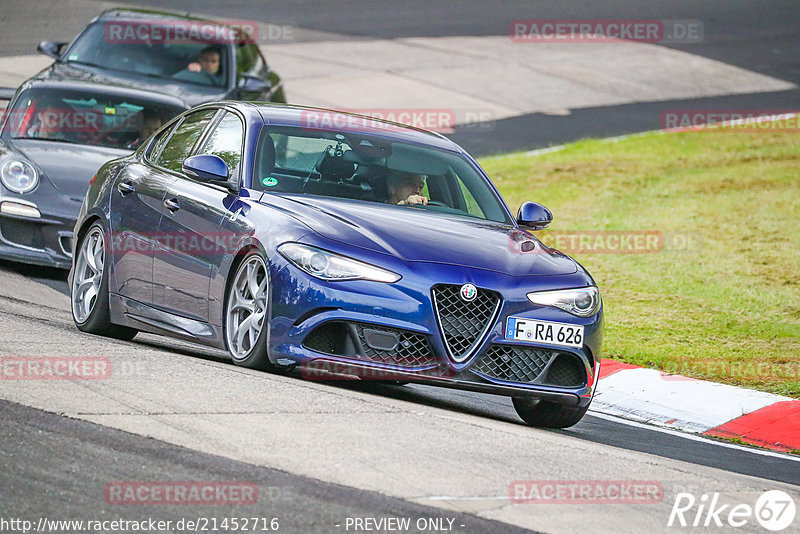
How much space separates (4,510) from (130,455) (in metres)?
0.79

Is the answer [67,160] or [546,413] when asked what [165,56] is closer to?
[67,160]

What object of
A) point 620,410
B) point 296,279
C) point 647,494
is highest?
point 296,279

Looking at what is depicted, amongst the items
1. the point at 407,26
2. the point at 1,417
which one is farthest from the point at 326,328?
the point at 407,26

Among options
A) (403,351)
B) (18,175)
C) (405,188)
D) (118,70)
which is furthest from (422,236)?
(118,70)

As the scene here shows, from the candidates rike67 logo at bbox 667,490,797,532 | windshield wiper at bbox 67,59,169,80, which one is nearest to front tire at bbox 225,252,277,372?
rike67 logo at bbox 667,490,797,532

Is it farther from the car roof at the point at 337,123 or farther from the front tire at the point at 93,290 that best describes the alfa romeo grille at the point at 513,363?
the front tire at the point at 93,290

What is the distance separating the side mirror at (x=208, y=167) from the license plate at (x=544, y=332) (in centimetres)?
196

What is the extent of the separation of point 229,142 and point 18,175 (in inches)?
155

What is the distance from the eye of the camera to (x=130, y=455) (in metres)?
5.69

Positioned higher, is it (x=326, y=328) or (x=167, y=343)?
(x=326, y=328)

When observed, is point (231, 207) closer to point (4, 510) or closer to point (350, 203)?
point (350, 203)

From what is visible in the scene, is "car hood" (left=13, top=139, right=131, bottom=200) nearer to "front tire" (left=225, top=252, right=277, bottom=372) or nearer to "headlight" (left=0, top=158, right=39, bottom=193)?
"headlight" (left=0, top=158, right=39, bottom=193)

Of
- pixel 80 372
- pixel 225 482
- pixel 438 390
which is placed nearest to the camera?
pixel 225 482

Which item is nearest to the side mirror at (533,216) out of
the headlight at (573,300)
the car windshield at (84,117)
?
the headlight at (573,300)
